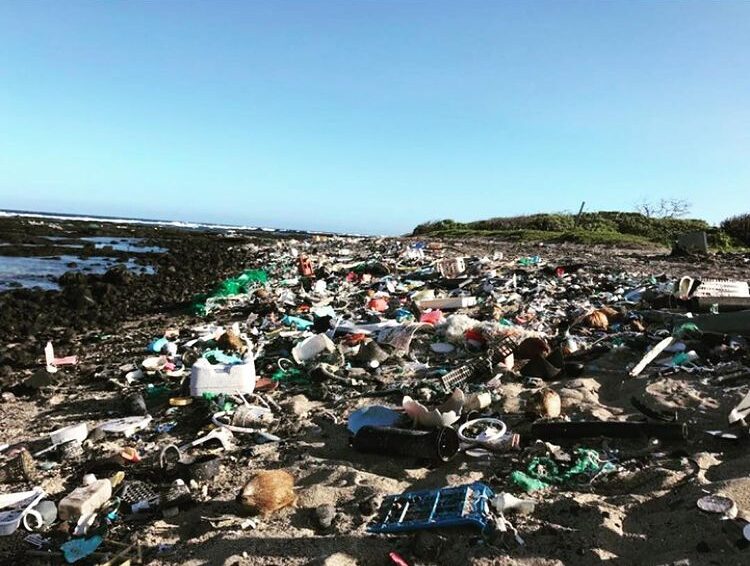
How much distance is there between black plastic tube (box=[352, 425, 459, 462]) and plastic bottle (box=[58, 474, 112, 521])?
155cm

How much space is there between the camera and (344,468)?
3391 millimetres

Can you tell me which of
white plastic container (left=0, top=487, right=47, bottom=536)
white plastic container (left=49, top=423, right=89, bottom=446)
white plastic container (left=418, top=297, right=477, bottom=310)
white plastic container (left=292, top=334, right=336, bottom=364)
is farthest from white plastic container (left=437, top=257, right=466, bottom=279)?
white plastic container (left=0, top=487, right=47, bottom=536)

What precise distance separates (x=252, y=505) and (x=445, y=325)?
12.9 feet

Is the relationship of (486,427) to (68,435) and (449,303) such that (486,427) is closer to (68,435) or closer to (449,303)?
(68,435)

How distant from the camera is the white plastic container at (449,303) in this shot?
838 centimetres

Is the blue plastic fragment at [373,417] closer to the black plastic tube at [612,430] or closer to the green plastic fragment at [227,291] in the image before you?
the black plastic tube at [612,430]

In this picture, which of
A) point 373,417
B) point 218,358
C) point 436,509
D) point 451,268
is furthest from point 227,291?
point 436,509

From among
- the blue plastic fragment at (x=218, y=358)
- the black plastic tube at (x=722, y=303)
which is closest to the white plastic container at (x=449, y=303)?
the black plastic tube at (x=722, y=303)

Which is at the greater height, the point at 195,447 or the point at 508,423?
the point at 508,423

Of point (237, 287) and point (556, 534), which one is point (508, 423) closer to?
point (556, 534)

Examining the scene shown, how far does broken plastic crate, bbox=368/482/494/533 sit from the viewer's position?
2.60 meters

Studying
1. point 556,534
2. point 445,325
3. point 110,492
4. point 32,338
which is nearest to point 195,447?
point 110,492

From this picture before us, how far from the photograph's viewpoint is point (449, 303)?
8398 mm

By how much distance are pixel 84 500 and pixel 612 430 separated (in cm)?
316
